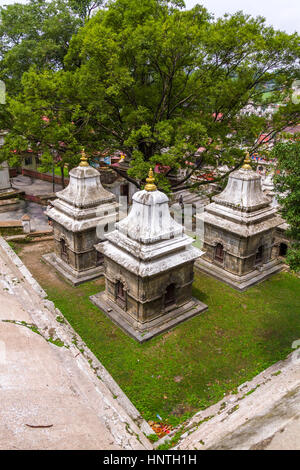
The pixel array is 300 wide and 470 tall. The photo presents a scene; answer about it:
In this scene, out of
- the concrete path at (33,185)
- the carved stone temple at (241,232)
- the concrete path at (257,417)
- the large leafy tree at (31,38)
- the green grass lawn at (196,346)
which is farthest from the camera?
the concrete path at (33,185)

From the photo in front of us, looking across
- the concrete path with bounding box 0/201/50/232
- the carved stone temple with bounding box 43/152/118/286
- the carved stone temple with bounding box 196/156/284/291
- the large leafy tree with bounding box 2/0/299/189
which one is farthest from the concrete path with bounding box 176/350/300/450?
the concrete path with bounding box 0/201/50/232

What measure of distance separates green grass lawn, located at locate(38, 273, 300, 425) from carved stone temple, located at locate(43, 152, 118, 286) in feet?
4.36

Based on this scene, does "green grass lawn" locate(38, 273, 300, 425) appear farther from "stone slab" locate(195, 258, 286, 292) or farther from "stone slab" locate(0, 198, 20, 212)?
"stone slab" locate(0, 198, 20, 212)

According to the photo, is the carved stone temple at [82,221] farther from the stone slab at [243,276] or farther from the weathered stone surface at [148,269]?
the stone slab at [243,276]

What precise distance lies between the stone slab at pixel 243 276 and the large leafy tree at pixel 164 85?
5.52m

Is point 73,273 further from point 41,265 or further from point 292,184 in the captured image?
point 292,184

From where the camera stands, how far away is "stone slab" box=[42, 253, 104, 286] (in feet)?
58.2

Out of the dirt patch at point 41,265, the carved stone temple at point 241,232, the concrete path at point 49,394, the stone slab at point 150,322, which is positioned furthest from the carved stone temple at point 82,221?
the carved stone temple at point 241,232

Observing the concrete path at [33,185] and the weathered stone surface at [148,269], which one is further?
the concrete path at [33,185]

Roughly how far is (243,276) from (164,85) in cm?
1212

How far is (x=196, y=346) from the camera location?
44.5 ft

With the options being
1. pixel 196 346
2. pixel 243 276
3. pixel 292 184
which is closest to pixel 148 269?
pixel 196 346

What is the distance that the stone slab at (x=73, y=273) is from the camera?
58.2 ft
